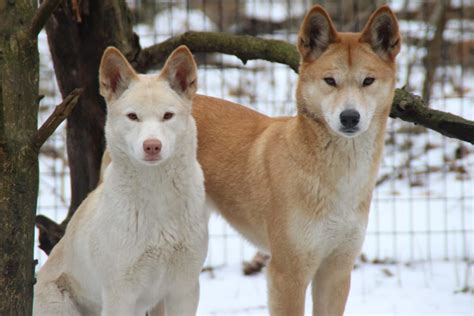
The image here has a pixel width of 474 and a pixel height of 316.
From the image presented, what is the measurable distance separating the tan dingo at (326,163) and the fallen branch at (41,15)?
4.44 ft

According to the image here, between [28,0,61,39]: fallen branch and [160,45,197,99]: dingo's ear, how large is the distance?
705mm

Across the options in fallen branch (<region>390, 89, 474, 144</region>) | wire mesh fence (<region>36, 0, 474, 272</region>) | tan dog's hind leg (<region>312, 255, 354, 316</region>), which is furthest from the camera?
wire mesh fence (<region>36, 0, 474, 272</region>)


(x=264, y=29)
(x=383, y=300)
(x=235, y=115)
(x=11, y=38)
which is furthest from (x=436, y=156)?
(x=11, y=38)

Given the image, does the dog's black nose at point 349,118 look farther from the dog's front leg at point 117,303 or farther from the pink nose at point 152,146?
the dog's front leg at point 117,303

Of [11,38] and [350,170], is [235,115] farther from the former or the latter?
[11,38]

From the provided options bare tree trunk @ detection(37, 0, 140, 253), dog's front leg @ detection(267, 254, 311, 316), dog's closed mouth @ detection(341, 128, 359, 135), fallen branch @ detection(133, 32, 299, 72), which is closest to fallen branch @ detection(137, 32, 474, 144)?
fallen branch @ detection(133, 32, 299, 72)

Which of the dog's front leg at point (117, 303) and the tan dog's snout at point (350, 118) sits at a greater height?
the tan dog's snout at point (350, 118)

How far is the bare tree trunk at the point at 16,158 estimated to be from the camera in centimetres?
349

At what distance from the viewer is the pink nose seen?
368cm

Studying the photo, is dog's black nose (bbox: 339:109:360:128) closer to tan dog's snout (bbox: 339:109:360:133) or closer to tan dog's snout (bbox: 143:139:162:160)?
tan dog's snout (bbox: 339:109:360:133)

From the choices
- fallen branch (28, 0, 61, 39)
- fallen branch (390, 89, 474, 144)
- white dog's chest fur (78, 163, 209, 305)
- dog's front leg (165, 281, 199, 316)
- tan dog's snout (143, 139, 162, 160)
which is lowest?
dog's front leg (165, 281, 199, 316)

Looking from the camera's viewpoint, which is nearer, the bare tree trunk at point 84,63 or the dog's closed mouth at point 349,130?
the dog's closed mouth at point 349,130

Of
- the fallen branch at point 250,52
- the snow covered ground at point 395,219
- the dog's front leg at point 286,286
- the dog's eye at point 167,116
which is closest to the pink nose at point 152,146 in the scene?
the dog's eye at point 167,116

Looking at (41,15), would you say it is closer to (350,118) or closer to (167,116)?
(167,116)
